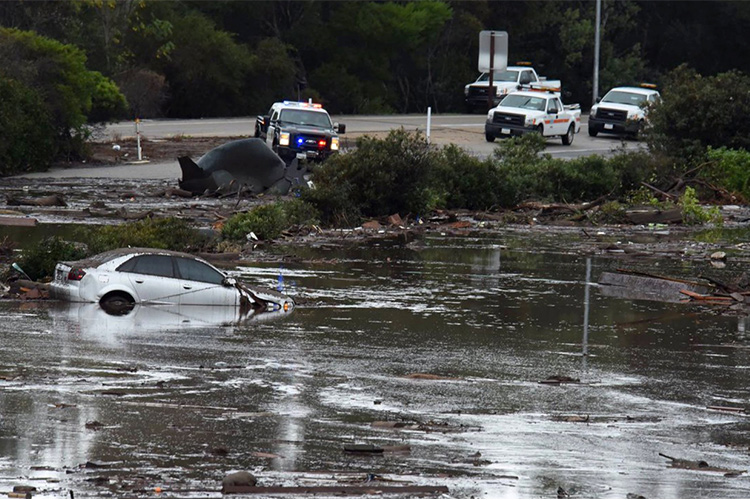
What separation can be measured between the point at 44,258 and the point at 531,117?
31.5 metres

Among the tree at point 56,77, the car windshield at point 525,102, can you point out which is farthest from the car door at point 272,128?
the car windshield at point 525,102

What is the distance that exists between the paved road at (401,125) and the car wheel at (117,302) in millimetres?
28382

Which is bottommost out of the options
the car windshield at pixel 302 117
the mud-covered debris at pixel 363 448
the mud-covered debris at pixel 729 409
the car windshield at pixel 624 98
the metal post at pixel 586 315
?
the metal post at pixel 586 315

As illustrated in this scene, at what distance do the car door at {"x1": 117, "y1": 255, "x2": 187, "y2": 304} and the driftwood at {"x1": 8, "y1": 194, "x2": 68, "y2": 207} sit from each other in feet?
45.1

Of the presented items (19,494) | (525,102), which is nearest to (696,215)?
(525,102)

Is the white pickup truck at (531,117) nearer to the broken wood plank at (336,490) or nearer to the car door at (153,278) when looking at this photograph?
the car door at (153,278)

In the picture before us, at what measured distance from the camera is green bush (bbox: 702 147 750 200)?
39656 mm

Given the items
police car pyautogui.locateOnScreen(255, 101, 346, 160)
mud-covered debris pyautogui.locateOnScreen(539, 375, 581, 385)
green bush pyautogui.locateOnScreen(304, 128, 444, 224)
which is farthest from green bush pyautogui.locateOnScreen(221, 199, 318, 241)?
mud-covered debris pyautogui.locateOnScreen(539, 375, 581, 385)

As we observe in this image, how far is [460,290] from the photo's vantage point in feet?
76.6

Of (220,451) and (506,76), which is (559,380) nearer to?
(220,451)

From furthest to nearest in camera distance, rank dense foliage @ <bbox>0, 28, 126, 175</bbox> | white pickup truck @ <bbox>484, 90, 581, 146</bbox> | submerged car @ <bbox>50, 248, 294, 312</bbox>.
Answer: white pickup truck @ <bbox>484, 90, 581, 146</bbox> → dense foliage @ <bbox>0, 28, 126, 175</bbox> → submerged car @ <bbox>50, 248, 294, 312</bbox>

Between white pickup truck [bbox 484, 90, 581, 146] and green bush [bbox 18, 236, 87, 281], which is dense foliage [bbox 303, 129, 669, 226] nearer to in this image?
white pickup truck [bbox 484, 90, 581, 146]

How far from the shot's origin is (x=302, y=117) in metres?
42.2

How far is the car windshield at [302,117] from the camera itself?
138 feet
